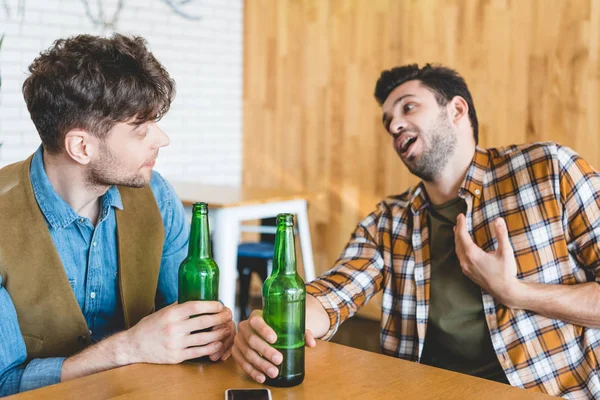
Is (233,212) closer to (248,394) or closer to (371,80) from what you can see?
(371,80)

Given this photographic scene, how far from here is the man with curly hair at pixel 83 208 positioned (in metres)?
1.41

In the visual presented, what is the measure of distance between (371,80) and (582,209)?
2.69 meters

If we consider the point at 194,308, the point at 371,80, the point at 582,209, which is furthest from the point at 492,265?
the point at 371,80

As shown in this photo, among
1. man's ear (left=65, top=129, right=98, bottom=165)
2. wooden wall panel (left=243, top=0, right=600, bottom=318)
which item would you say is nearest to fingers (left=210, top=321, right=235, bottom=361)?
man's ear (left=65, top=129, right=98, bottom=165)

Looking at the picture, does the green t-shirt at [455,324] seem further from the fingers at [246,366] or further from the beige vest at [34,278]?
the beige vest at [34,278]

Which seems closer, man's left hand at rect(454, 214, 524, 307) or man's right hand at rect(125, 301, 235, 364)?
man's right hand at rect(125, 301, 235, 364)

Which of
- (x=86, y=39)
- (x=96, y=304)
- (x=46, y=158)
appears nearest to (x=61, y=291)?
(x=96, y=304)

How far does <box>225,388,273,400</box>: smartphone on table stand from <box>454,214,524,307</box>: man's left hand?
26.9 inches

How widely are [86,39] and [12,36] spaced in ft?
8.64

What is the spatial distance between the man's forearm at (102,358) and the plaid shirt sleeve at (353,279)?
1.70 ft

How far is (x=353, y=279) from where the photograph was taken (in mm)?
1743

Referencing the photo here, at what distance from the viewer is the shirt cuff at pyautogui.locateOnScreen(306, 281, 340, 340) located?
163 centimetres

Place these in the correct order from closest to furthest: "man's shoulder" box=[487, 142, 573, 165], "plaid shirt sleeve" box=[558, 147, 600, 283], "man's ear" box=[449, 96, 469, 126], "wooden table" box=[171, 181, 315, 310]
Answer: "plaid shirt sleeve" box=[558, 147, 600, 283]
"man's shoulder" box=[487, 142, 573, 165]
"man's ear" box=[449, 96, 469, 126]
"wooden table" box=[171, 181, 315, 310]

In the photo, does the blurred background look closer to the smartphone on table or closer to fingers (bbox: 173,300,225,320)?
fingers (bbox: 173,300,225,320)
